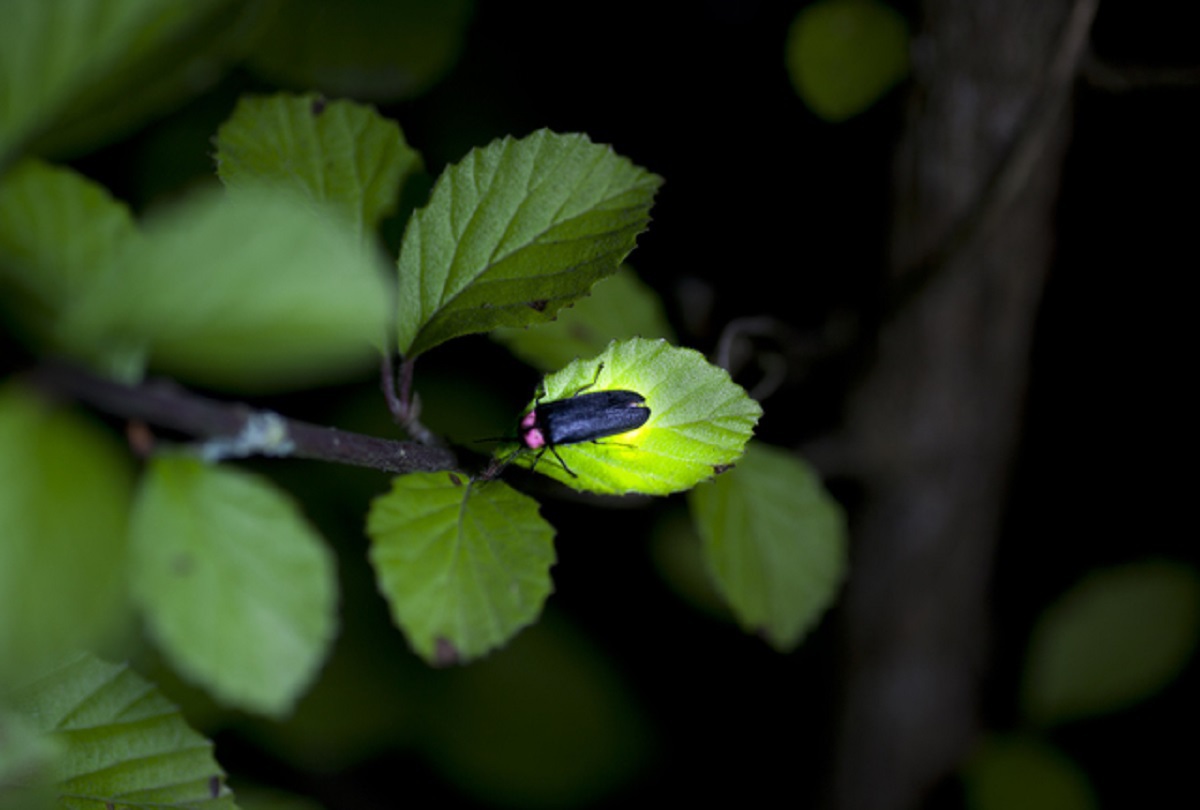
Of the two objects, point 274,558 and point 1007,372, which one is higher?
point 274,558

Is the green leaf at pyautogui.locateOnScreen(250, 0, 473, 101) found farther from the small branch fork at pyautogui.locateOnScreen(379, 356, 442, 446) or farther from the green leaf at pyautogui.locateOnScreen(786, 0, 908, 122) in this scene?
the small branch fork at pyautogui.locateOnScreen(379, 356, 442, 446)

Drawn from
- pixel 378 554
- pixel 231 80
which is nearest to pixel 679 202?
pixel 231 80

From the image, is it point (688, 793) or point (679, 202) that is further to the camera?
point (688, 793)

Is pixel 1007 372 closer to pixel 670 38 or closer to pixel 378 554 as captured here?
pixel 670 38

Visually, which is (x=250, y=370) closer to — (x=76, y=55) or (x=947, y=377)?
(x=76, y=55)

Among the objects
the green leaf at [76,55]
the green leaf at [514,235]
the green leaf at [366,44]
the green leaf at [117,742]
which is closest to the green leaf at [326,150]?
the green leaf at [514,235]

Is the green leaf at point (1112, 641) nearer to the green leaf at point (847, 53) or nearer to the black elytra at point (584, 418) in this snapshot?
the green leaf at point (847, 53)
